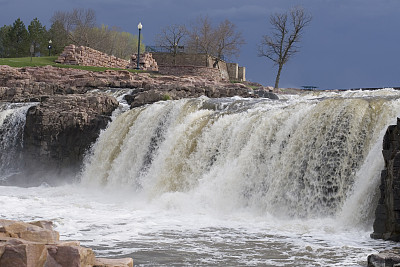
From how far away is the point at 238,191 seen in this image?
43.5 ft

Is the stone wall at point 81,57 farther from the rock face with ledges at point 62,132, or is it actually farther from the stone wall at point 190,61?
the rock face with ledges at point 62,132

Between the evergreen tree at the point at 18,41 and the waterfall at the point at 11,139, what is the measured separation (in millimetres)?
46902

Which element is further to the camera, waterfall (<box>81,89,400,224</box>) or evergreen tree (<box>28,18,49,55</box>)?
evergreen tree (<box>28,18,49,55</box>)

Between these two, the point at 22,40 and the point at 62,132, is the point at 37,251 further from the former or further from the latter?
the point at 22,40

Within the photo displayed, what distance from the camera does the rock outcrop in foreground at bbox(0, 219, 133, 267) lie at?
17.9ft

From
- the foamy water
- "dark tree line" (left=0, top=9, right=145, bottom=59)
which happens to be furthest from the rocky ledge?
"dark tree line" (left=0, top=9, right=145, bottom=59)

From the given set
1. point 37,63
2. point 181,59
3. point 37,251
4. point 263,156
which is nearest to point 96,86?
point 37,63

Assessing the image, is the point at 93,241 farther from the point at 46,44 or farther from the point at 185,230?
the point at 46,44

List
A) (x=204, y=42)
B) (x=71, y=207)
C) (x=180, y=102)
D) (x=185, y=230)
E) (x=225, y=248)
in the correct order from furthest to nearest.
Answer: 1. (x=204, y=42)
2. (x=180, y=102)
3. (x=71, y=207)
4. (x=185, y=230)
5. (x=225, y=248)

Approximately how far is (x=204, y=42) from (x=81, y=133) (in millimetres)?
33970

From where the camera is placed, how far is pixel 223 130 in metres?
15.2

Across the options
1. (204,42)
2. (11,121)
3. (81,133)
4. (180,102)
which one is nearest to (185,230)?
(180,102)

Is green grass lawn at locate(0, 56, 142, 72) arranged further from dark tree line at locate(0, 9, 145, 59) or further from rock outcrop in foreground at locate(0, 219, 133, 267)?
rock outcrop in foreground at locate(0, 219, 133, 267)

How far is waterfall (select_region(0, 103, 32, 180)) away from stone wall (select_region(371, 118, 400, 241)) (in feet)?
48.5
